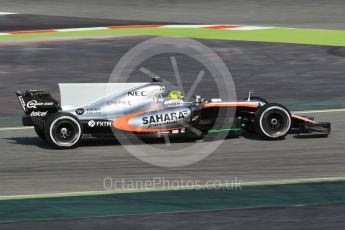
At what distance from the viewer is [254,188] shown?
11273 millimetres

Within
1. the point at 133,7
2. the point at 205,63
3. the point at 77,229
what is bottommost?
the point at 77,229

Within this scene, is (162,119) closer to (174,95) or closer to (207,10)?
(174,95)

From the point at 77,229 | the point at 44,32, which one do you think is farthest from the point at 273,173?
the point at 44,32

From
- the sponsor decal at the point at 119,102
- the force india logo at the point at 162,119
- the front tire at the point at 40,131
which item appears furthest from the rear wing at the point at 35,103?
the force india logo at the point at 162,119

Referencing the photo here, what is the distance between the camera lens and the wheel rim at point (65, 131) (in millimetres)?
13695

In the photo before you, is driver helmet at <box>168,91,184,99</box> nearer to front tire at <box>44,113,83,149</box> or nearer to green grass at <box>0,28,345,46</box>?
front tire at <box>44,113,83,149</box>

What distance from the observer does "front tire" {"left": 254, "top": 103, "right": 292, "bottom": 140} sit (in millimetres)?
14203

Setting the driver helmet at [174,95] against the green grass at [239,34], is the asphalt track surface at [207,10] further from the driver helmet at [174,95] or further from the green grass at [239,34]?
the driver helmet at [174,95]

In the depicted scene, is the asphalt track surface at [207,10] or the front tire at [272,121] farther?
the asphalt track surface at [207,10]

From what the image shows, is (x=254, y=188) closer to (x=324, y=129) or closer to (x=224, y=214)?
(x=224, y=214)

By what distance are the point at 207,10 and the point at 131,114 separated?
Answer: 58.1 ft

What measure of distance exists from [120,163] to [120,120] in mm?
1323

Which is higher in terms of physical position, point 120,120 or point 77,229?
point 120,120

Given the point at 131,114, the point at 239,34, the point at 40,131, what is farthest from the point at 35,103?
the point at 239,34
